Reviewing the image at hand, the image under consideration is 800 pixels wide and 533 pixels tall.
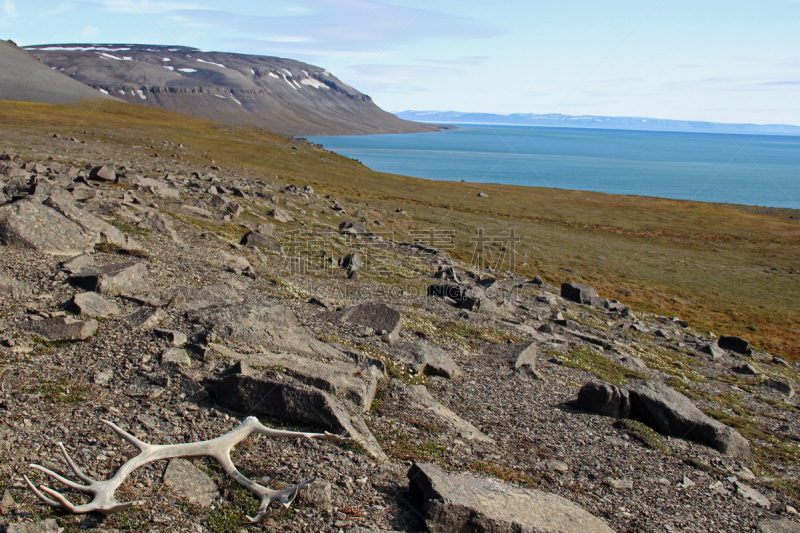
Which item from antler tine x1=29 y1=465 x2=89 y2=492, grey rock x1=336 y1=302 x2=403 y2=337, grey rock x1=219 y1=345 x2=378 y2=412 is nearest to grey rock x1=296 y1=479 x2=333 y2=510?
grey rock x1=219 y1=345 x2=378 y2=412

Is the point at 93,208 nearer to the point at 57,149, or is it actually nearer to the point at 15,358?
the point at 15,358

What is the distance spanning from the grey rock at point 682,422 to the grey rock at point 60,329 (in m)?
15.3

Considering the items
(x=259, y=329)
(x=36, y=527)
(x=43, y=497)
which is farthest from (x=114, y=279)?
(x=36, y=527)

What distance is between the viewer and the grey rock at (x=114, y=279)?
15.3 meters

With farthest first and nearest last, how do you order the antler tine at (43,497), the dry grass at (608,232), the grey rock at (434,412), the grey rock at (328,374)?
the dry grass at (608,232) < the grey rock at (434,412) < the grey rock at (328,374) < the antler tine at (43,497)

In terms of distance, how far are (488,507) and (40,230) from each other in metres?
16.8

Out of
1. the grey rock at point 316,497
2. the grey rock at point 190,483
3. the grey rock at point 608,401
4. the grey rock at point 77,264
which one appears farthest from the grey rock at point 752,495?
the grey rock at point 77,264

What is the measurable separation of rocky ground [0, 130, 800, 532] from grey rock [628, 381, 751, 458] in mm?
58

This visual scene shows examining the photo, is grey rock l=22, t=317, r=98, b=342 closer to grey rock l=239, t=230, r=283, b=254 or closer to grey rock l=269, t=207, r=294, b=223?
grey rock l=239, t=230, r=283, b=254

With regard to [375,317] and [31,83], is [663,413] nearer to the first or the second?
[375,317]

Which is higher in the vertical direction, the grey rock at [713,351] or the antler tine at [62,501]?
the antler tine at [62,501]

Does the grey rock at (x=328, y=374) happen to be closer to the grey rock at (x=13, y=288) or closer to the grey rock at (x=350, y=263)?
the grey rock at (x=13, y=288)

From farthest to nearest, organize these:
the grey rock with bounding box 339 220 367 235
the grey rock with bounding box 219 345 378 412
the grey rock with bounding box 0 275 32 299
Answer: the grey rock with bounding box 339 220 367 235 → the grey rock with bounding box 0 275 32 299 → the grey rock with bounding box 219 345 378 412

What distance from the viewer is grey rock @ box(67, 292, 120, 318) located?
13.9 meters
